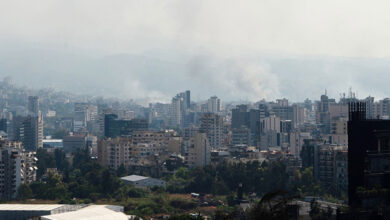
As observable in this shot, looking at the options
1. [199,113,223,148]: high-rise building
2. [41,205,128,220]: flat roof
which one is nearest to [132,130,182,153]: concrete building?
[199,113,223,148]: high-rise building

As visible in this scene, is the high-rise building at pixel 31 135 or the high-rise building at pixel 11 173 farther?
the high-rise building at pixel 31 135

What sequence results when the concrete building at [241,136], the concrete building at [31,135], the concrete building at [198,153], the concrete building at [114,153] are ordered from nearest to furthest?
the concrete building at [198,153] → the concrete building at [114,153] → the concrete building at [241,136] → the concrete building at [31,135]

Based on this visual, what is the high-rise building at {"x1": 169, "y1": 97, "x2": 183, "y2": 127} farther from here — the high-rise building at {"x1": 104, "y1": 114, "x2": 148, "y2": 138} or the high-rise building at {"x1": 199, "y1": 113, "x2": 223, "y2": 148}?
the high-rise building at {"x1": 199, "y1": 113, "x2": 223, "y2": 148}

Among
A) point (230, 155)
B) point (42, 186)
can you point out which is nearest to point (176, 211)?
point (42, 186)

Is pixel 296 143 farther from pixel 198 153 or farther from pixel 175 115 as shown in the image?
pixel 175 115

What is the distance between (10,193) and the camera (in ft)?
96.0

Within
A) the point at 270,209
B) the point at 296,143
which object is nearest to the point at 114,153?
the point at 296,143

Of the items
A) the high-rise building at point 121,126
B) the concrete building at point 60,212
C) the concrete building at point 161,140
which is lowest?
the concrete building at point 60,212

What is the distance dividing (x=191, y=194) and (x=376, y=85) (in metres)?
117

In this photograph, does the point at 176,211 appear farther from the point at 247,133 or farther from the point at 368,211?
the point at 247,133

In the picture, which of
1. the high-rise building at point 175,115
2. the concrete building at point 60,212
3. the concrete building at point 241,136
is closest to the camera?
the concrete building at point 60,212

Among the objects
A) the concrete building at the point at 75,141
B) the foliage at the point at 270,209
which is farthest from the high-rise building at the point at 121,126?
the foliage at the point at 270,209

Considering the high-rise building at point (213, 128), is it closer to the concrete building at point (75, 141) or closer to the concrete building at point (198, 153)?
the concrete building at point (75, 141)

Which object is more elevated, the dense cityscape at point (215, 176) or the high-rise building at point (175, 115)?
the high-rise building at point (175, 115)
